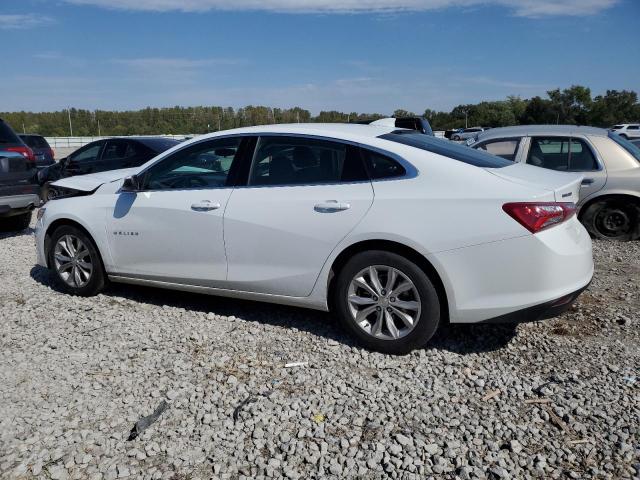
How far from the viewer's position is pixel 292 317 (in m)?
4.84

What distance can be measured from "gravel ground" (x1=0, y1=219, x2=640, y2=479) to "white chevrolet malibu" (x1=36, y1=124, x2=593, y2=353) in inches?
13.8

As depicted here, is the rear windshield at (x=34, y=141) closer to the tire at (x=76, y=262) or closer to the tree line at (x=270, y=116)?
the tire at (x=76, y=262)

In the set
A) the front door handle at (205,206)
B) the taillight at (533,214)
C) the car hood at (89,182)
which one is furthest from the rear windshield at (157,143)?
the taillight at (533,214)

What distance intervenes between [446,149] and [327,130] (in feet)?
3.04

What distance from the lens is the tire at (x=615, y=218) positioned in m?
7.50

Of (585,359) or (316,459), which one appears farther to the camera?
(585,359)

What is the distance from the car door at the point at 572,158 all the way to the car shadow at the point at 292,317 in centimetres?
387

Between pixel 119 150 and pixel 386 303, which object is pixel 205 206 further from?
pixel 119 150

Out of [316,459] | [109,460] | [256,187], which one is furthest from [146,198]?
[316,459]

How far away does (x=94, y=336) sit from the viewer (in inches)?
177

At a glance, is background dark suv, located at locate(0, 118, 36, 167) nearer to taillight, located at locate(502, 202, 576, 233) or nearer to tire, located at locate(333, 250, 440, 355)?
tire, located at locate(333, 250, 440, 355)

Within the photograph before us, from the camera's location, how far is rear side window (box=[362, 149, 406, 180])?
13.1ft

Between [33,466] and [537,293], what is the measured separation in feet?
10.0

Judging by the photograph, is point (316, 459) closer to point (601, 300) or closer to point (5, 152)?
point (601, 300)
